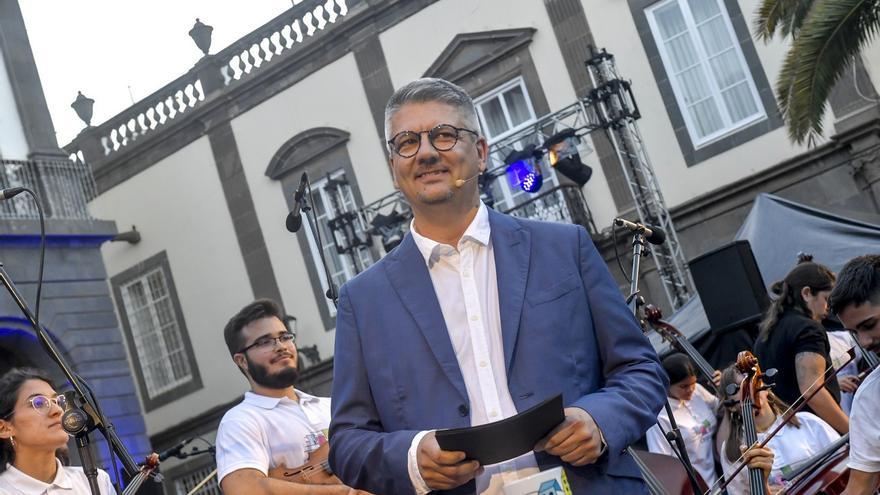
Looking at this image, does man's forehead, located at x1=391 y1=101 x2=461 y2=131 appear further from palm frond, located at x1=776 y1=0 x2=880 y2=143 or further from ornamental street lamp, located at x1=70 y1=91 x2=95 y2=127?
ornamental street lamp, located at x1=70 y1=91 x2=95 y2=127

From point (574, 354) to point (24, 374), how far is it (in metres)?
3.31

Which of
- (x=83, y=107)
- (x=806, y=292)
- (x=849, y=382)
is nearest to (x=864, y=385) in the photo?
(x=849, y=382)

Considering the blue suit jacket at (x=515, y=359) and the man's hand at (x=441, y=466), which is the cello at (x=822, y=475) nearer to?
the blue suit jacket at (x=515, y=359)

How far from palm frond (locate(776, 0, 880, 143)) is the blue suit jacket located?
29.1ft

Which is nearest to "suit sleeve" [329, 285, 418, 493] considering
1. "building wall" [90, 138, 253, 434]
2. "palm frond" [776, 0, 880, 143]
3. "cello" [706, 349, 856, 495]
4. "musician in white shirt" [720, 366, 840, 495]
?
"cello" [706, 349, 856, 495]

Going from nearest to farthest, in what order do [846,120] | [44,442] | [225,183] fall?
[44,442] < [846,120] < [225,183]

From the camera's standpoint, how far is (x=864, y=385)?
165 inches

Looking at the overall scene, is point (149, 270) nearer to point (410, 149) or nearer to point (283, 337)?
point (283, 337)

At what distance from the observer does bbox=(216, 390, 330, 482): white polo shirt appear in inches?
198

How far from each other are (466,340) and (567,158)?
13.8 m

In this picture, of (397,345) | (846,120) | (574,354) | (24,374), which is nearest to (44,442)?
(24,374)

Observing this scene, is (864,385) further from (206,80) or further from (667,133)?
(206,80)

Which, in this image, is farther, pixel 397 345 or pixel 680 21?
pixel 680 21

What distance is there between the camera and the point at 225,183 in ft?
74.4
